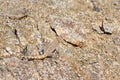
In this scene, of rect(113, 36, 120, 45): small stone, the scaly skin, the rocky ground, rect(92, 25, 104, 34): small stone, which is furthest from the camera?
rect(92, 25, 104, 34): small stone

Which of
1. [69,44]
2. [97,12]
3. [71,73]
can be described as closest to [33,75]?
[71,73]

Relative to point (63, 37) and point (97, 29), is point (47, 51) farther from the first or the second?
point (97, 29)

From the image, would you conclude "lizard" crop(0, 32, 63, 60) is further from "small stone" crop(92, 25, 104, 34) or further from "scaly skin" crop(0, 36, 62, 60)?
"small stone" crop(92, 25, 104, 34)

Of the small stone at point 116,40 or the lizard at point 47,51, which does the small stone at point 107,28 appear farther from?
the lizard at point 47,51

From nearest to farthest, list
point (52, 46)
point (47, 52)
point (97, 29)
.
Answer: point (47, 52)
point (52, 46)
point (97, 29)

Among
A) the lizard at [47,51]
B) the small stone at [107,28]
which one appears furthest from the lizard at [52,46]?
the small stone at [107,28]

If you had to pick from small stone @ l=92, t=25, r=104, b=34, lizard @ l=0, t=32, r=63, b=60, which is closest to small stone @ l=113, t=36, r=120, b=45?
small stone @ l=92, t=25, r=104, b=34

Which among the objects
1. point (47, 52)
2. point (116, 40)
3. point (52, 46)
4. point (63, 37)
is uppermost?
point (63, 37)

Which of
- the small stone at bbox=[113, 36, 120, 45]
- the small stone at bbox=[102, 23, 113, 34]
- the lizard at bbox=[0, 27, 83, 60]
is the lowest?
the small stone at bbox=[113, 36, 120, 45]

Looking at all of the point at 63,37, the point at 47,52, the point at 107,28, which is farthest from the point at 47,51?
the point at 107,28
